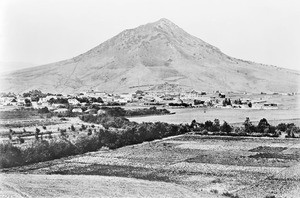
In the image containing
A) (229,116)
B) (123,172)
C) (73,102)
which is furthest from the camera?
(73,102)

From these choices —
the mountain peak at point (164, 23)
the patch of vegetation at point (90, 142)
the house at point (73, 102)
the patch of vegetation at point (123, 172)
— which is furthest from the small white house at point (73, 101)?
the mountain peak at point (164, 23)

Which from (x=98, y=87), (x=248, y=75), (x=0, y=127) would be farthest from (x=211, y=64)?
(x=0, y=127)

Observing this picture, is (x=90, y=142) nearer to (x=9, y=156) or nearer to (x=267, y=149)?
(x=9, y=156)

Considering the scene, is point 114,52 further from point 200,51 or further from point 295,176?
point 295,176

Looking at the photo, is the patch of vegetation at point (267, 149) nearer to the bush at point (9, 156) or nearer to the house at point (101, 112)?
the bush at point (9, 156)

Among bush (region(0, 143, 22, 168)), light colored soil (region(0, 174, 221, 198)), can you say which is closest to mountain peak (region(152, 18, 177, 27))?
bush (region(0, 143, 22, 168))

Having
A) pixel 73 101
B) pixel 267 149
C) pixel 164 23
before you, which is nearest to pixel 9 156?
pixel 267 149

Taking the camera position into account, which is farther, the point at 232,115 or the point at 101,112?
the point at 232,115
